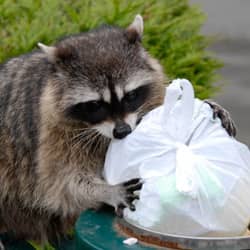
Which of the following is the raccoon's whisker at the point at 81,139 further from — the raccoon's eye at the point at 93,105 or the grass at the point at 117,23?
the grass at the point at 117,23

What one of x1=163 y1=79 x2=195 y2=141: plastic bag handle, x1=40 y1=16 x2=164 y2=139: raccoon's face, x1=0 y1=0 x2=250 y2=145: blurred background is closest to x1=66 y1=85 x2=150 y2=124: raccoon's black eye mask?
x1=40 y1=16 x2=164 y2=139: raccoon's face

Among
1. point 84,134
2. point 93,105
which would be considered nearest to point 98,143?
point 84,134

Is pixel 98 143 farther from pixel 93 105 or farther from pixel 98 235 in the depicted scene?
pixel 98 235

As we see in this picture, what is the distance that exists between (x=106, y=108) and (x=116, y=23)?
1.50 m

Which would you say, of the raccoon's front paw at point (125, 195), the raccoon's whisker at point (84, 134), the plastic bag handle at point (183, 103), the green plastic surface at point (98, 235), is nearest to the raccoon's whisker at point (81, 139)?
the raccoon's whisker at point (84, 134)

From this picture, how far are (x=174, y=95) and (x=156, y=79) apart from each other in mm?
779

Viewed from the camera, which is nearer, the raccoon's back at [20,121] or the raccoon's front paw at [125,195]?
the raccoon's front paw at [125,195]

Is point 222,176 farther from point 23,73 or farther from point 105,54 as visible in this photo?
point 23,73

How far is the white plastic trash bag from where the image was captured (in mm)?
3752

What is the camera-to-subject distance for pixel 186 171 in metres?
3.77

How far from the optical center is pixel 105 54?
4.58 metres

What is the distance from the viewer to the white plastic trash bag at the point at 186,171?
3.75 metres

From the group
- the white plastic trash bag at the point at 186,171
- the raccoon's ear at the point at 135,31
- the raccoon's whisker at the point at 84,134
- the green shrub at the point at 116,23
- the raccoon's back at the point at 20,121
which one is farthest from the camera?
the green shrub at the point at 116,23

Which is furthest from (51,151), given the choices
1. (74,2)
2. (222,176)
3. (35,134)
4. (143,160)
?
(74,2)
